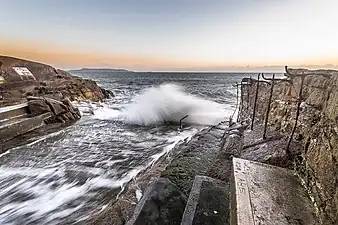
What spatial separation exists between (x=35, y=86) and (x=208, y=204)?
16.9 metres

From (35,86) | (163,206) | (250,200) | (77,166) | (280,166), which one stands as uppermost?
(250,200)

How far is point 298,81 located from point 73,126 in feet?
30.6

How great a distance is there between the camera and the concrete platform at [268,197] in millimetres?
2143

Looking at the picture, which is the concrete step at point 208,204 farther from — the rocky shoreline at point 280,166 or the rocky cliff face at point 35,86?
the rocky cliff face at point 35,86

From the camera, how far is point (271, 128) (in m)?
4.50

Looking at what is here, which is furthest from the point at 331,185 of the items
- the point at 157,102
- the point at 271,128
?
the point at 157,102

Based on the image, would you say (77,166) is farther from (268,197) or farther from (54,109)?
(54,109)

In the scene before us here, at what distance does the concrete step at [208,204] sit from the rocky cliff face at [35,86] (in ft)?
36.9

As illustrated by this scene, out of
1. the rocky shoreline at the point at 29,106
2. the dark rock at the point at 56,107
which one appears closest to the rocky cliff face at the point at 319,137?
the rocky shoreline at the point at 29,106

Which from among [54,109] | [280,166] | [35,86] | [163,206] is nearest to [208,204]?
[163,206]

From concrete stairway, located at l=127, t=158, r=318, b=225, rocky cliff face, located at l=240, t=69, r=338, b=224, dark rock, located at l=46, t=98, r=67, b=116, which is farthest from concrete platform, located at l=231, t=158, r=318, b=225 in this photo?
dark rock, located at l=46, t=98, r=67, b=116

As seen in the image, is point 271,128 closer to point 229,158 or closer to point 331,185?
point 229,158

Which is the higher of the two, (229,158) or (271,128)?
(271,128)

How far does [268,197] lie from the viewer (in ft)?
7.96
